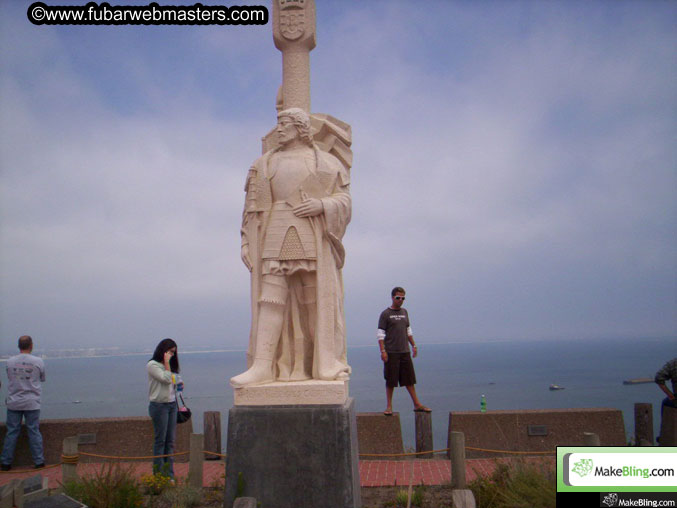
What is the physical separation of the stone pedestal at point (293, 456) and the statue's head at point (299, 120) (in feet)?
9.44

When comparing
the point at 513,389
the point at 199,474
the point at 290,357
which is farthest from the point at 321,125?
the point at 513,389

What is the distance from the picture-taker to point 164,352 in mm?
6910

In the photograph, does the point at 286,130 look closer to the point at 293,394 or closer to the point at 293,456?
the point at 293,394

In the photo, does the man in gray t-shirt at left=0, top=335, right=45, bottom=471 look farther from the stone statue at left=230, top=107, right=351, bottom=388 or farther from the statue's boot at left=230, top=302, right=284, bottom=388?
the statue's boot at left=230, top=302, right=284, bottom=388

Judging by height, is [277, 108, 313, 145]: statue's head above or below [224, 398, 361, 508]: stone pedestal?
above

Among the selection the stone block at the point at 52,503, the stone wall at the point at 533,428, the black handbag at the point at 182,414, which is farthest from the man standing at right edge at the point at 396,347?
the stone block at the point at 52,503

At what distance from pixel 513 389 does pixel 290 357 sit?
57.3 ft

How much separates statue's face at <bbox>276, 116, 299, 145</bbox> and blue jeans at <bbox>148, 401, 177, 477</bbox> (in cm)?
349

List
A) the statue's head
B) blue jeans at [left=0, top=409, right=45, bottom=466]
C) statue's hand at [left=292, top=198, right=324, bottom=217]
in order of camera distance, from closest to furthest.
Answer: statue's hand at [left=292, top=198, right=324, bottom=217]
the statue's head
blue jeans at [left=0, top=409, right=45, bottom=466]

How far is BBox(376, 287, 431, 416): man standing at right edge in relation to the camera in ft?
28.0

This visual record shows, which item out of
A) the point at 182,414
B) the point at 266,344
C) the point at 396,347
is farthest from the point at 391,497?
the point at 182,414

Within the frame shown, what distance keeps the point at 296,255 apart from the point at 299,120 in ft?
4.90

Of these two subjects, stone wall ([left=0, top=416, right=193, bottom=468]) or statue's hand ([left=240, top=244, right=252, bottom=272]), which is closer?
statue's hand ([left=240, top=244, right=252, bottom=272])

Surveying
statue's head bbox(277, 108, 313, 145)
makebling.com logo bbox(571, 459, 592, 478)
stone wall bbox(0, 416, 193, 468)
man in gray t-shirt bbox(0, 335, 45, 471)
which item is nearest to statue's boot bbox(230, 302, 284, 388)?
statue's head bbox(277, 108, 313, 145)
